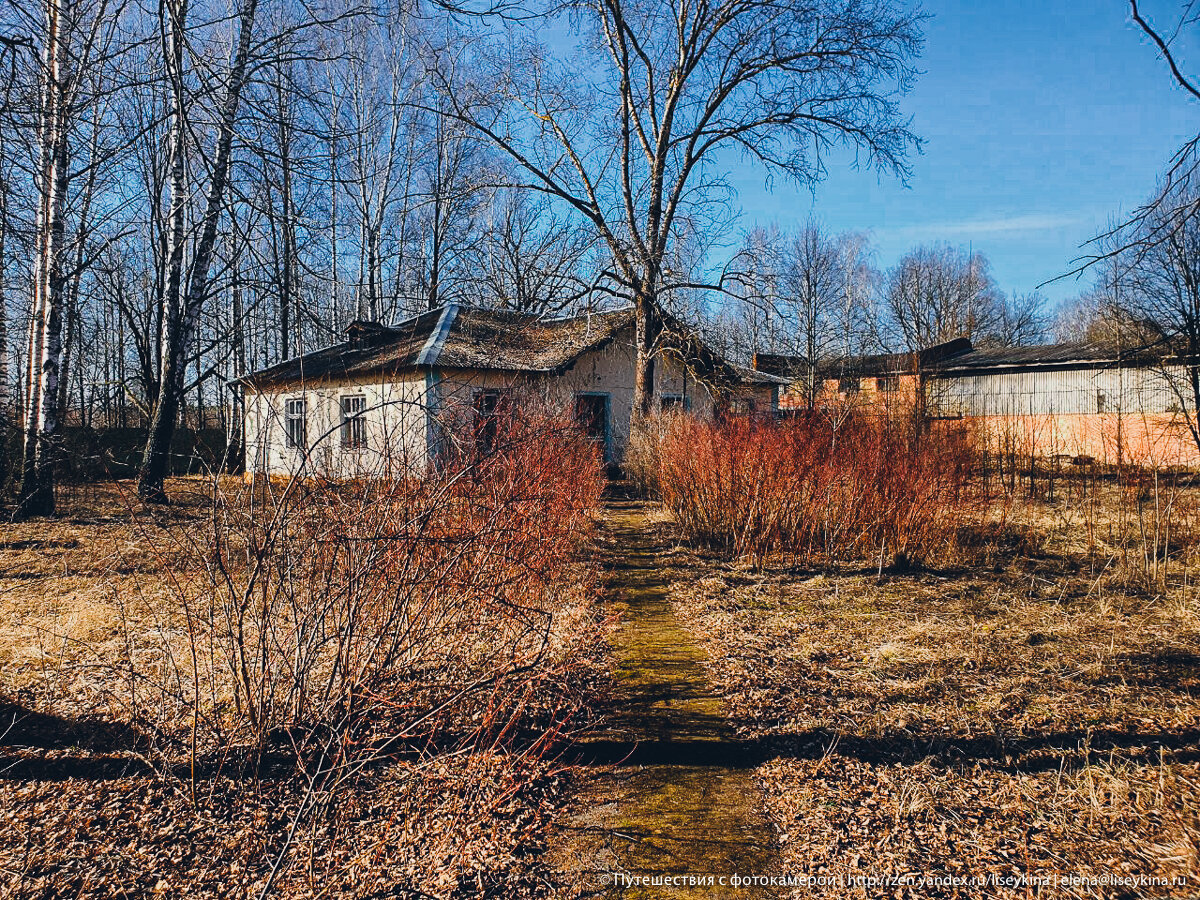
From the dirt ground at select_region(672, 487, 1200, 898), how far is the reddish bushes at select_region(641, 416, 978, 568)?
1.11 metres

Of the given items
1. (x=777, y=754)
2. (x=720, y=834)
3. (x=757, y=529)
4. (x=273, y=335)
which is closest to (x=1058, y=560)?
(x=757, y=529)

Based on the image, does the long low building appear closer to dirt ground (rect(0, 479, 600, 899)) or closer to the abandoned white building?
the abandoned white building

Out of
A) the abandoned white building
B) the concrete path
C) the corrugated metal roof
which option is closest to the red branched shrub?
the concrete path

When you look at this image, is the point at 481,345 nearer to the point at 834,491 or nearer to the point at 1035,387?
the point at 834,491

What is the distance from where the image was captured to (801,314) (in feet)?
95.7

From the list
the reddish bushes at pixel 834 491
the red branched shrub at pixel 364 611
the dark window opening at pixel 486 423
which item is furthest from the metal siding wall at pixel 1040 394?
the red branched shrub at pixel 364 611

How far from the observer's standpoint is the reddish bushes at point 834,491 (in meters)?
7.20

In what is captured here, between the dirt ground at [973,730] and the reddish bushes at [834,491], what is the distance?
43.7 inches

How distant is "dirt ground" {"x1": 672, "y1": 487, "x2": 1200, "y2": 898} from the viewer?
2.43 meters

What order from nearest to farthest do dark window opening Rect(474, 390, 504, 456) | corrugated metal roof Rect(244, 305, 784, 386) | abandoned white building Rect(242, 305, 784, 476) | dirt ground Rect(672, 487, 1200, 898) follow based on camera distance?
1. dirt ground Rect(672, 487, 1200, 898)
2. dark window opening Rect(474, 390, 504, 456)
3. abandoned white building Rect(242, 305, 784, 476)
4. corrugated metal roof Rect(244, 305, 784, 386)

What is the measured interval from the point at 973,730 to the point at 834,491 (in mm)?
4186

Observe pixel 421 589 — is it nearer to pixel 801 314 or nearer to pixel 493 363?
pixel 493 363

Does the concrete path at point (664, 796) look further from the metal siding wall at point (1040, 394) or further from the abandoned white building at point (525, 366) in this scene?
the metal siding wall at point (1040, 394)

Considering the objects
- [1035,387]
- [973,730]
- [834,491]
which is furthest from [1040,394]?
[973,730]
